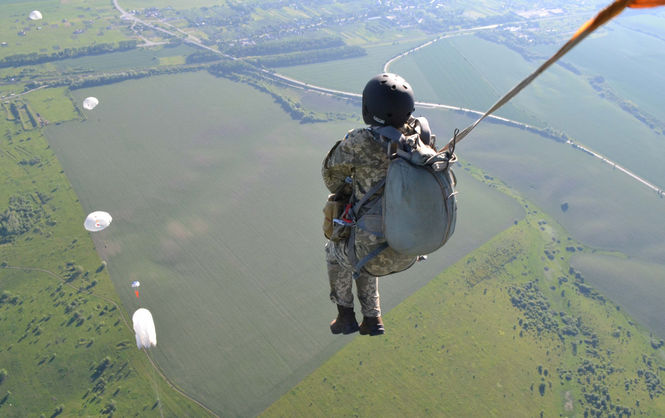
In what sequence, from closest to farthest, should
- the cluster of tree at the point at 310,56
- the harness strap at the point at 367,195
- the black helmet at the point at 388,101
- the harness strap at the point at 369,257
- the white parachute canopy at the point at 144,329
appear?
the black helmet at the point at 388,101 < the harness strap at the point at 367,195 < the harness strap at the point at 369,257 < the white parachute canopy at the point at 144,329 < the cluster of tree at the point at 310,56

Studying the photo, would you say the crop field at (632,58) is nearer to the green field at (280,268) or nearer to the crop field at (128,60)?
the green field at (280,268)

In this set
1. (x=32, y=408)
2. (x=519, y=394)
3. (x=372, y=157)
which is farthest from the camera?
(x=519, y=394)

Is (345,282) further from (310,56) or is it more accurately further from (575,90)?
(575,90)

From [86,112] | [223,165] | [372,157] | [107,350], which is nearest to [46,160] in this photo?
[86,112]

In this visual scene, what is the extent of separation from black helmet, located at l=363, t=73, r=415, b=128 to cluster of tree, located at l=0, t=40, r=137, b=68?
13949cm

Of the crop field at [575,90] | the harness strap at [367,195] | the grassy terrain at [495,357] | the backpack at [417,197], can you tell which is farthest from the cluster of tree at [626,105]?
the backpack at [417,197]

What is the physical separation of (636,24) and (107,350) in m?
225

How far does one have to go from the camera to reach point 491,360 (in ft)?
171

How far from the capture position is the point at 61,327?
52.4 metres

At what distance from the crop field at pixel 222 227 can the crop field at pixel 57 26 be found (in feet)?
117

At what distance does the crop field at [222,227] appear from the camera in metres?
51.5

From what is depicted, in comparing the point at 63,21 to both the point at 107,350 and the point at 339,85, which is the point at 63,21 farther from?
the point at 107,350

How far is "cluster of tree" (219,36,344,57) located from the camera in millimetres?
133625

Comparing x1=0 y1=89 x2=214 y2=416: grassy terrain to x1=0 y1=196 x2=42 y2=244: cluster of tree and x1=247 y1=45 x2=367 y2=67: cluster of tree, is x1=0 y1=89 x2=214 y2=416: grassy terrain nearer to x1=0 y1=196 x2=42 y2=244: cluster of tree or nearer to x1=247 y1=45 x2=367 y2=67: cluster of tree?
x1=0 y1=196 x2=42 y2=244: cluster of tree
